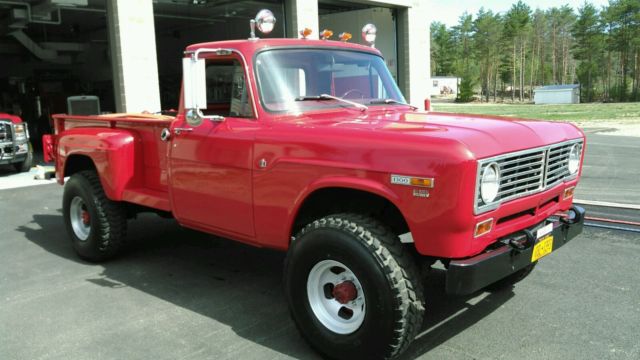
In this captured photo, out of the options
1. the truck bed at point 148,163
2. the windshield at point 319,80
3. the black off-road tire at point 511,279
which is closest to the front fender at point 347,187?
the windshield at point 319,80

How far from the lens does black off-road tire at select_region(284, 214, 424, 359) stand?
121 inches

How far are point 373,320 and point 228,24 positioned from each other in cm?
2287

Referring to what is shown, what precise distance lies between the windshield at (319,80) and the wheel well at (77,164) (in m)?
2.63

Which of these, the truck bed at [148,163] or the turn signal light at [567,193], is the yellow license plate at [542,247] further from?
the truck bed at [148,163]

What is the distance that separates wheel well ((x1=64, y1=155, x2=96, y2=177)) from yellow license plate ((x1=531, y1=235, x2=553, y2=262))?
4.34m

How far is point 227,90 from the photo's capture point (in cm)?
430

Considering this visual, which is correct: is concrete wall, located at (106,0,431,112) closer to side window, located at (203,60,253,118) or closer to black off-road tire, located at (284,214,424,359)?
side window, located at (203,60,253,118)

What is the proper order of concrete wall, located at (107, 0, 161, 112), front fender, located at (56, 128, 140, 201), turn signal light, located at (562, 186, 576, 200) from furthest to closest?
concrete wall, located at (107, 0, 161, 112)
front fender, located at (56, 128, 140, 201)
turn signal light, located at (562, 186, 576, 200)

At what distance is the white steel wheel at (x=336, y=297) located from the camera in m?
3.33

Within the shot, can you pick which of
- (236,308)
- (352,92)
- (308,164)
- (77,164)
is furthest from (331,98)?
(77,164)

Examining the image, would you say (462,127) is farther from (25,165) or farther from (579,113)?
(579,113)

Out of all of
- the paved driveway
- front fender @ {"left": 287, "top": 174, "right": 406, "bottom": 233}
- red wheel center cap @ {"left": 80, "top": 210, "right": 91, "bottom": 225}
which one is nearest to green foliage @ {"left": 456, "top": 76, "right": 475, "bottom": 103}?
the paved driveway

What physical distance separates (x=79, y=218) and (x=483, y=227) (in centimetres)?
432

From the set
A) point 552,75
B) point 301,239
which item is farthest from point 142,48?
point 552,75
